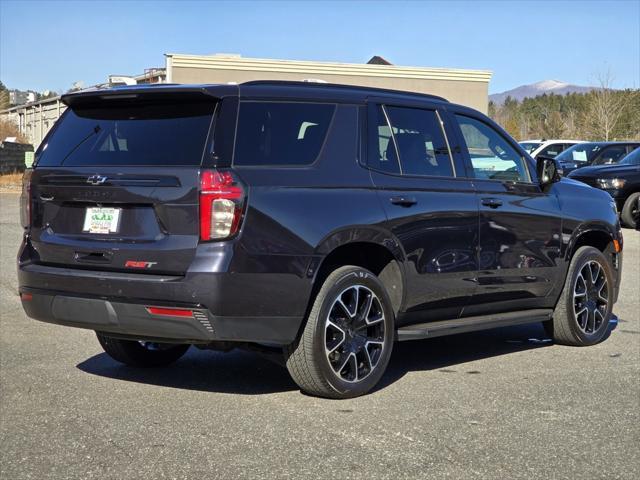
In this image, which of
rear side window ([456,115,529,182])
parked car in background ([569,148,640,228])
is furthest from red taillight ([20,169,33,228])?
parked car in background ([569,148,640,228])

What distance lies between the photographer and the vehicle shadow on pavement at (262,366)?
609cm

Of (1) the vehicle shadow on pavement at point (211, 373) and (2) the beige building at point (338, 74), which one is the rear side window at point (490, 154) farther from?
(2) the beige building at point (338, 74)

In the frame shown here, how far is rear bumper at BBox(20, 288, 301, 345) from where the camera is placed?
16.6 feet

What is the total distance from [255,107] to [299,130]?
0.35 m

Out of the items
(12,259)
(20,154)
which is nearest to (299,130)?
(12,259)

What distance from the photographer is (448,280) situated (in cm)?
629

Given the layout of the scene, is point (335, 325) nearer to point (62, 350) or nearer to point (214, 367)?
point (214, 367)

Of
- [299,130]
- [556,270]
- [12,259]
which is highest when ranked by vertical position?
[299,130]

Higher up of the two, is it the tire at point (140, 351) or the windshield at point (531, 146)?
the windshield at point (531, 146)

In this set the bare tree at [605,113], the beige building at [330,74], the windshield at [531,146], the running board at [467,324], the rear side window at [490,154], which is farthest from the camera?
the bare tree at [605,113]

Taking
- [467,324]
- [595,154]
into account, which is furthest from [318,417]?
[595,154]

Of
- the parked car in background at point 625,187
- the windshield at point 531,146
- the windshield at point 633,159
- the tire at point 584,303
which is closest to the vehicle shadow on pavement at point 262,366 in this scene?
the tire at point 584,303

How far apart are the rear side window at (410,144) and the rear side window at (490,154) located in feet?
0.99

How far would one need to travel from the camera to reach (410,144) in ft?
20.6
